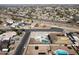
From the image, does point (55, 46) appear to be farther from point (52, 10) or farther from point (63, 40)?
point (52, 10)

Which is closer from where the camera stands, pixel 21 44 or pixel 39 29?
pixel 21 44

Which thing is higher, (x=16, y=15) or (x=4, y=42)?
(x=16, y=15)
